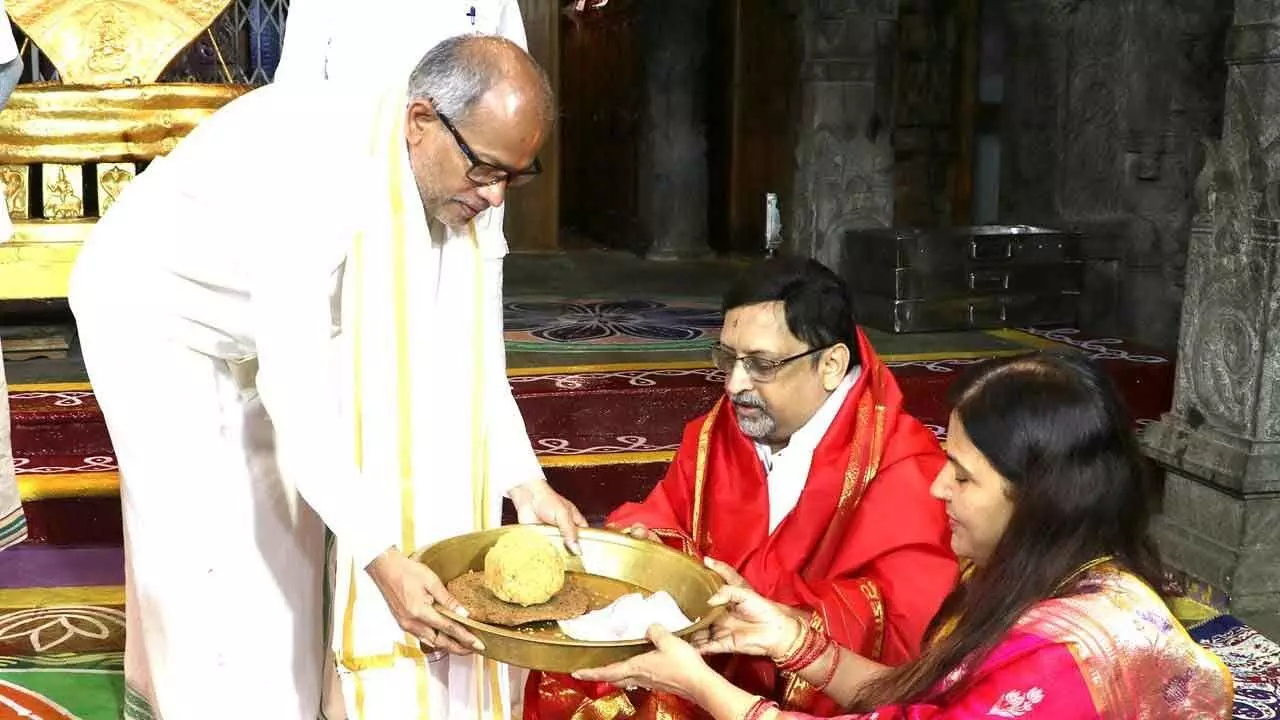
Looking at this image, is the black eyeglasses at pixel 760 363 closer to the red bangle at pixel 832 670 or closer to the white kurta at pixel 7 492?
the red bangle at pixel 832 670

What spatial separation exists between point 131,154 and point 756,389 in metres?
3.79

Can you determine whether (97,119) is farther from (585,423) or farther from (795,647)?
(795,647)

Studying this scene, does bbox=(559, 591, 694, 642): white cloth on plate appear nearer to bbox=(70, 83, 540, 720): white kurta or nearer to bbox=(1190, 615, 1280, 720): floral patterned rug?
bbox=(70, 83, 540, 720): white kurta

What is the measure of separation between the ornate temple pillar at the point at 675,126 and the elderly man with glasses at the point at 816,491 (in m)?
7.71

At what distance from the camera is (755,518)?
2.99 m

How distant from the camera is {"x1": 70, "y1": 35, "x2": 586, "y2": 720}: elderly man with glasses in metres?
2.19

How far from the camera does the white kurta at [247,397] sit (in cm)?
221

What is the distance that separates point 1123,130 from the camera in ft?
23.0

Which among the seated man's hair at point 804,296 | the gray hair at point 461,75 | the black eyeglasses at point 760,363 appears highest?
the gray hair at point 461,75

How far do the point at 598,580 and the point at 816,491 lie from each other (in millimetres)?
563

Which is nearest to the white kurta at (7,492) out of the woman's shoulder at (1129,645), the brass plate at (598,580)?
the brass plate at (598,580)

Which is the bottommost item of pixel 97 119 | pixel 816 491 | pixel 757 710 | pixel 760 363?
pixel 757 710

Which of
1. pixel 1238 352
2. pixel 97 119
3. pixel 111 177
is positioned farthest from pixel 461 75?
pixel 111 177

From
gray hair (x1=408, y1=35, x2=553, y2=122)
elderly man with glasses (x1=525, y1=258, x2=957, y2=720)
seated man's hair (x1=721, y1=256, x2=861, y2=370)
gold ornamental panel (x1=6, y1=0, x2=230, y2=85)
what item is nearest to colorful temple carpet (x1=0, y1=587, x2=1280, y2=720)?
elderly man with glasses (x1=525, y1=258, x2=957, y2=720)
